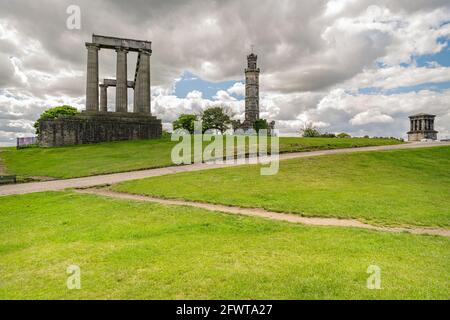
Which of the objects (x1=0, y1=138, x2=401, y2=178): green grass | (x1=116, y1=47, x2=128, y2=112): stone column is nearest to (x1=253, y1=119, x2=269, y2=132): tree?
(x1=116, y1=47, x2=128, y2=112): stone column

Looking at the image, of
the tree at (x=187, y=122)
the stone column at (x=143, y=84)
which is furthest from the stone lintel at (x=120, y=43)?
the tree at (x=187, y=122)

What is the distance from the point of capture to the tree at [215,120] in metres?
86.7

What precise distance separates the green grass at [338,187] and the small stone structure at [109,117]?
1174 inches

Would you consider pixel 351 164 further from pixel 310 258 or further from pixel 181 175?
pixel 310 258

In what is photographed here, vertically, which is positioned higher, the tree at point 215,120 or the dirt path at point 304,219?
the tree at point 215,120

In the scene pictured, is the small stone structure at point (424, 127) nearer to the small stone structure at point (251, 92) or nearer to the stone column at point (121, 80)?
the small stone structure at point (251, 92)

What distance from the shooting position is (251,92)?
94688 millimetres

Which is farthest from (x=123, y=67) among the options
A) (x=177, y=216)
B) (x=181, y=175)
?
(x=177, y=216)

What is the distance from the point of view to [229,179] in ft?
66.8

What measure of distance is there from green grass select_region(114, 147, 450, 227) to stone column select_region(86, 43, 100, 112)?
106 feet

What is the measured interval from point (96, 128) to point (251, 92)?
57.6 meters

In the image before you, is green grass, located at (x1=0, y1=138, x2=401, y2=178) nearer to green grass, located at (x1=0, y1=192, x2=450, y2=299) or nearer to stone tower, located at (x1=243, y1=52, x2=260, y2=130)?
green grass, located at (x1=0, y1=192, x2=450, y2=299)

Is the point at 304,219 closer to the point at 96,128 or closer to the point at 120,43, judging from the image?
the point at 96,128
